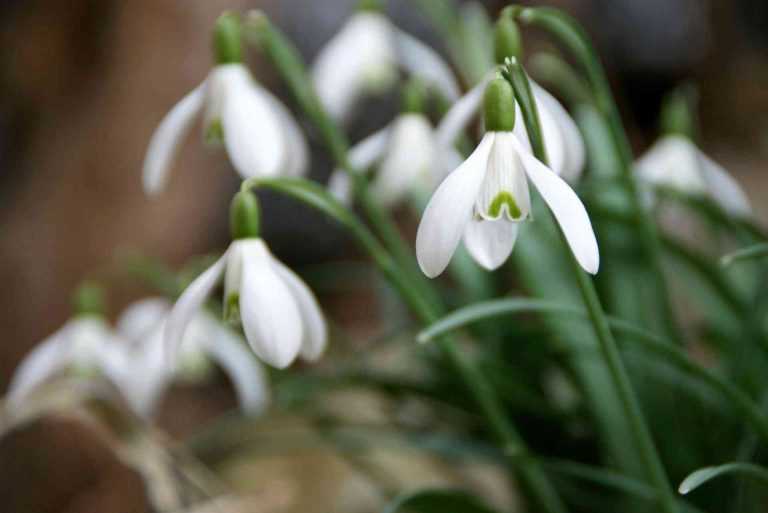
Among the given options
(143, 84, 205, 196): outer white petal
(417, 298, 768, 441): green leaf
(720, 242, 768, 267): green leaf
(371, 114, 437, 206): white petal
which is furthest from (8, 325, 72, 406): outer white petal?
(720, 242, 768, 267): green leaf

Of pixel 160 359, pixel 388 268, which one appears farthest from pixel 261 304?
pixel 160 359

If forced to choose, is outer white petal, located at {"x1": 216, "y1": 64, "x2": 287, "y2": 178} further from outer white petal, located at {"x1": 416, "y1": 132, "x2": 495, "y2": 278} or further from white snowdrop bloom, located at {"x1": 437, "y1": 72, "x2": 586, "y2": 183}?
outer white petal, located at {"x1": 416, "y1": 132, "x2": 495, "y2": 278}

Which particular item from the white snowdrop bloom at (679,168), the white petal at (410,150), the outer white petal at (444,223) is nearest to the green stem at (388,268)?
the white petal at (410,150)

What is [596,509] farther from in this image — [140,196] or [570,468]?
[140,196]

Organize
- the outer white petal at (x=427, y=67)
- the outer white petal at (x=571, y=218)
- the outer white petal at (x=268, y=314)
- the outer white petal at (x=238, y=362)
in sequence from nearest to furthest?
the outer white petal at (x=571, y=218) < the outer white petal at (x=268, y=314) < the outer white petal at (x=427, y=67) < the outer white petal at (x=238, y=362)

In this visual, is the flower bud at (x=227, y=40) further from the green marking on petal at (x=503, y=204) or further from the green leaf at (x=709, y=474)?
the green leaf at (x=709, y=474)

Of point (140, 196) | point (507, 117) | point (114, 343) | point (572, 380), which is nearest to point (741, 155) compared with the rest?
point (140, 196)

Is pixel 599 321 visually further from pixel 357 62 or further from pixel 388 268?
pixel 357 62
